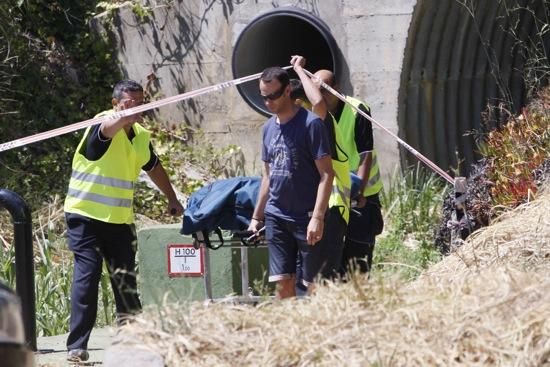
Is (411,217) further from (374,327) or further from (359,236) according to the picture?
(374,327)

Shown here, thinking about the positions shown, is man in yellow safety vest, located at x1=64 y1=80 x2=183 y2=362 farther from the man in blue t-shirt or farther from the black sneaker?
the man in blue t-shirt

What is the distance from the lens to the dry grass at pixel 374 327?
4402 millimetres

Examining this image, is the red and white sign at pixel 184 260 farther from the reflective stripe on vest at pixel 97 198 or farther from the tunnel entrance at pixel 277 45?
the tunnel entrance at pixel 277 45

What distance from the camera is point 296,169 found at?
7.02 meters

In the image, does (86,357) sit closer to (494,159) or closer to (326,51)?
(494,159)

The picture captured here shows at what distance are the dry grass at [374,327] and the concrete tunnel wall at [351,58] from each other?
7.00 metres

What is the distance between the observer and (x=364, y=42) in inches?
471

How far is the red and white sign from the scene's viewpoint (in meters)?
8.35

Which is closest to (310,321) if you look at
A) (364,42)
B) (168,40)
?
(364,42)

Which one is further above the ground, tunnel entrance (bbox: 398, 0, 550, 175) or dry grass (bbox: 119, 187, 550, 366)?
tunnel entrance (bbox: 398, 0, 550, 175)

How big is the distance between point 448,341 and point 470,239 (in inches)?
123

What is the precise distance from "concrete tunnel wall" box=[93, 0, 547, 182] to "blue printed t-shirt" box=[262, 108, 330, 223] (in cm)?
490

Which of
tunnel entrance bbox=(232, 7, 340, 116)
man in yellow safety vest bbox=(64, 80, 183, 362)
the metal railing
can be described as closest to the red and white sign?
man in yellow safety vest bbox=(64, 80, 183, 362)

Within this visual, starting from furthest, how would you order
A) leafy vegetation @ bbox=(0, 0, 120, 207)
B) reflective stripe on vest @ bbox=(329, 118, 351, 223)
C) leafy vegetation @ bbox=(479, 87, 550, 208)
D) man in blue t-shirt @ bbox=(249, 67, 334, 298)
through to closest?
leafy vegetation @ bbox=(0, 0, 120, 207)
leafy vegetation @ bbox=(479, 87, 550, 208)
reflective stripe on vest @ bbox=(329, 118, 351, 223)
man in blue t-shirt @ bbox=(249, 67, 334, 298)
